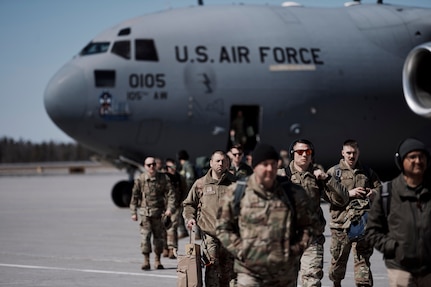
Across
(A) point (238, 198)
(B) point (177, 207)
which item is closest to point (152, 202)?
(B) point (177, 207)

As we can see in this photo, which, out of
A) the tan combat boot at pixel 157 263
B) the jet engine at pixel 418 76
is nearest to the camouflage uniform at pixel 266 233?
the tan combat boot at pixel 157 263

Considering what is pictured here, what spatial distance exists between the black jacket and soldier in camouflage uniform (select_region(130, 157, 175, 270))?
658cm

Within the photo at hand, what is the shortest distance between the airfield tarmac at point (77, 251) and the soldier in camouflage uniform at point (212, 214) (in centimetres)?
201

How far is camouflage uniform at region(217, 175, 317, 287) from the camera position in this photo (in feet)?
22.1

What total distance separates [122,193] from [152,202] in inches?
418

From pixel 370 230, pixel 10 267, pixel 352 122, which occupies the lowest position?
pixel 10 267

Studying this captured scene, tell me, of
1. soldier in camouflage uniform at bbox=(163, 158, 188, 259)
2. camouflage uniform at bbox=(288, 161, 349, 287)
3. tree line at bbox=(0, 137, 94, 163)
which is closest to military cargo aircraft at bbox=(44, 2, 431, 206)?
soldier in camouflage uniform at bbox=(163, 158, 188, 259)

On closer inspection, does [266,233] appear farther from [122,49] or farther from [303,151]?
[122,49]

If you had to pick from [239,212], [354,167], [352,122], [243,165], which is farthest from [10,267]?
[352,122]

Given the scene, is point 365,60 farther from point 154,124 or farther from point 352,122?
point 154,124

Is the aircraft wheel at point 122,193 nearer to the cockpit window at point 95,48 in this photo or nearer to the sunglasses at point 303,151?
the cockpit window at point 95,48

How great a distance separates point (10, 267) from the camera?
43.7 ft

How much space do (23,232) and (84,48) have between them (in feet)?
15.1

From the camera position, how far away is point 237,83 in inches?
809
